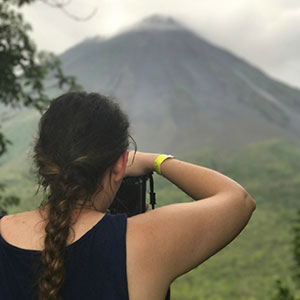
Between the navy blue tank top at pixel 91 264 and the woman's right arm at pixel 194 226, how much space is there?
90 mm

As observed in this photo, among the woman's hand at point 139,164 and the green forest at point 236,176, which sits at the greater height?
the woman's hand at point 139,164

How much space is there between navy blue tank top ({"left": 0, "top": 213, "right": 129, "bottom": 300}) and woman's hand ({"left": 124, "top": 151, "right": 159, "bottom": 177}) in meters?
0.42

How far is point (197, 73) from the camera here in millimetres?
115125

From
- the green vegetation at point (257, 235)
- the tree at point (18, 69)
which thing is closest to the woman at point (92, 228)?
the green vegetation at point (257, 235)

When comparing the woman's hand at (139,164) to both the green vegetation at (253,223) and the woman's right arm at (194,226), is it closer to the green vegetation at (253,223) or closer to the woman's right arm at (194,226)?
the green vegetation at (253,223)

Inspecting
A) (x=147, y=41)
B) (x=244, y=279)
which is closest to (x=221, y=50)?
(x=147, y=41)

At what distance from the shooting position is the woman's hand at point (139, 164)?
1791 millimetres

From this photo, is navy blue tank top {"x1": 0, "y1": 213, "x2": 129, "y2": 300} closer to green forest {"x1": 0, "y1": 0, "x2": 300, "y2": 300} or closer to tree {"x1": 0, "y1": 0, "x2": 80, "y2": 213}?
green forest {"x1": 0, "y1": 0, "x2": 300, "y2": 300}

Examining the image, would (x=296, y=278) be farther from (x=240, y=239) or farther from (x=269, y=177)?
(x=269, y=177)

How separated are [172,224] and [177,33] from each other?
133 meters

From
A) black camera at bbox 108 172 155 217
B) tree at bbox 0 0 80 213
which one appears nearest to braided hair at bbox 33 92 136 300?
black camera at bbox 108 172 155 217

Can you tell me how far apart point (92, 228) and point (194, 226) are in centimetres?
35

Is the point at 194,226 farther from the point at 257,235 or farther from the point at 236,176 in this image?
the point at 236,176

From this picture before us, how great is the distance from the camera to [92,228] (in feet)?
4.58
